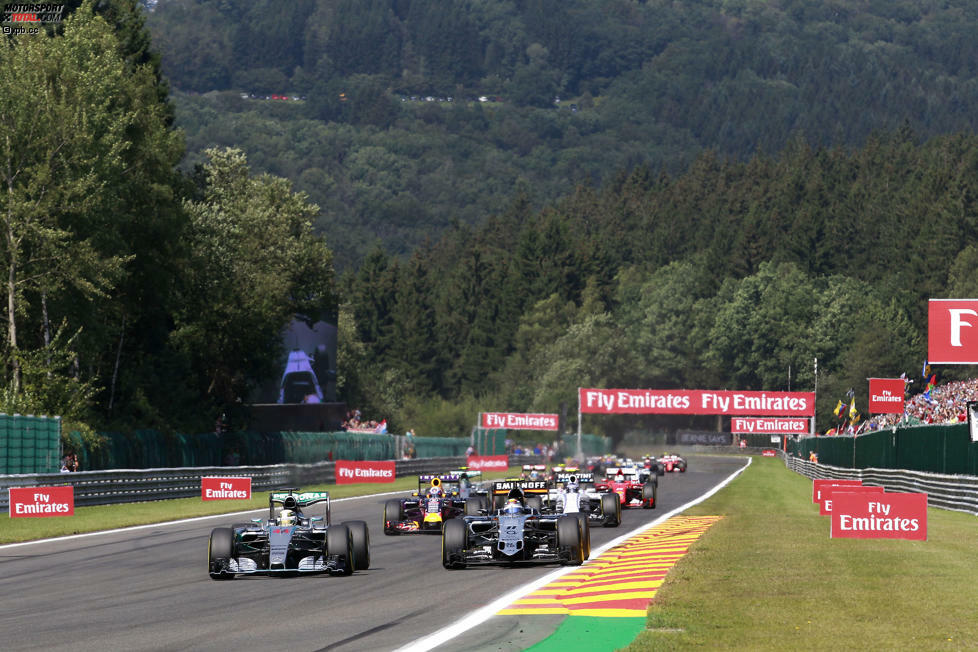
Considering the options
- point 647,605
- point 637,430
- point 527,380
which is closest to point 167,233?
point 647,605

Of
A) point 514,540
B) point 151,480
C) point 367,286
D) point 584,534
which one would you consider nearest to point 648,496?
point 151,480

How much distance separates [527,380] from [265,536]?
14036 cm

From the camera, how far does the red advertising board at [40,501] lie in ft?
100

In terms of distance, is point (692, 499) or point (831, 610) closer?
point (831, 610)

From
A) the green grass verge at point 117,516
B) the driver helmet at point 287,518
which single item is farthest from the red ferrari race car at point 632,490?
the driver helmet at point 287,518

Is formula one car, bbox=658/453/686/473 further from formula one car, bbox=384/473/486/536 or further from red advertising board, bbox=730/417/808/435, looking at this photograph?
formula one car, bbox=384/473/486/536

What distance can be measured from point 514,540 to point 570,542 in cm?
77

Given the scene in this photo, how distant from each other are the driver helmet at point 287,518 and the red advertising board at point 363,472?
3646 centimetres

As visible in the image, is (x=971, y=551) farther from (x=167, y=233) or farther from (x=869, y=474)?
(x=167, y=233)

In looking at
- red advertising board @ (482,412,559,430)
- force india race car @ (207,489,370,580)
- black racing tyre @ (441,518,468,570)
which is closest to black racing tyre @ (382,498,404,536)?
black racing tyre @ (441,518,468,570)

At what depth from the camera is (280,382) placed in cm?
7494

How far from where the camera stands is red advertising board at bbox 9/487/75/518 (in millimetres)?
30500

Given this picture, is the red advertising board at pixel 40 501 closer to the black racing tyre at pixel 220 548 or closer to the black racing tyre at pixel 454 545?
the black racing tyre at pixel 220 548

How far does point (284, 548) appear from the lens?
18312mm
